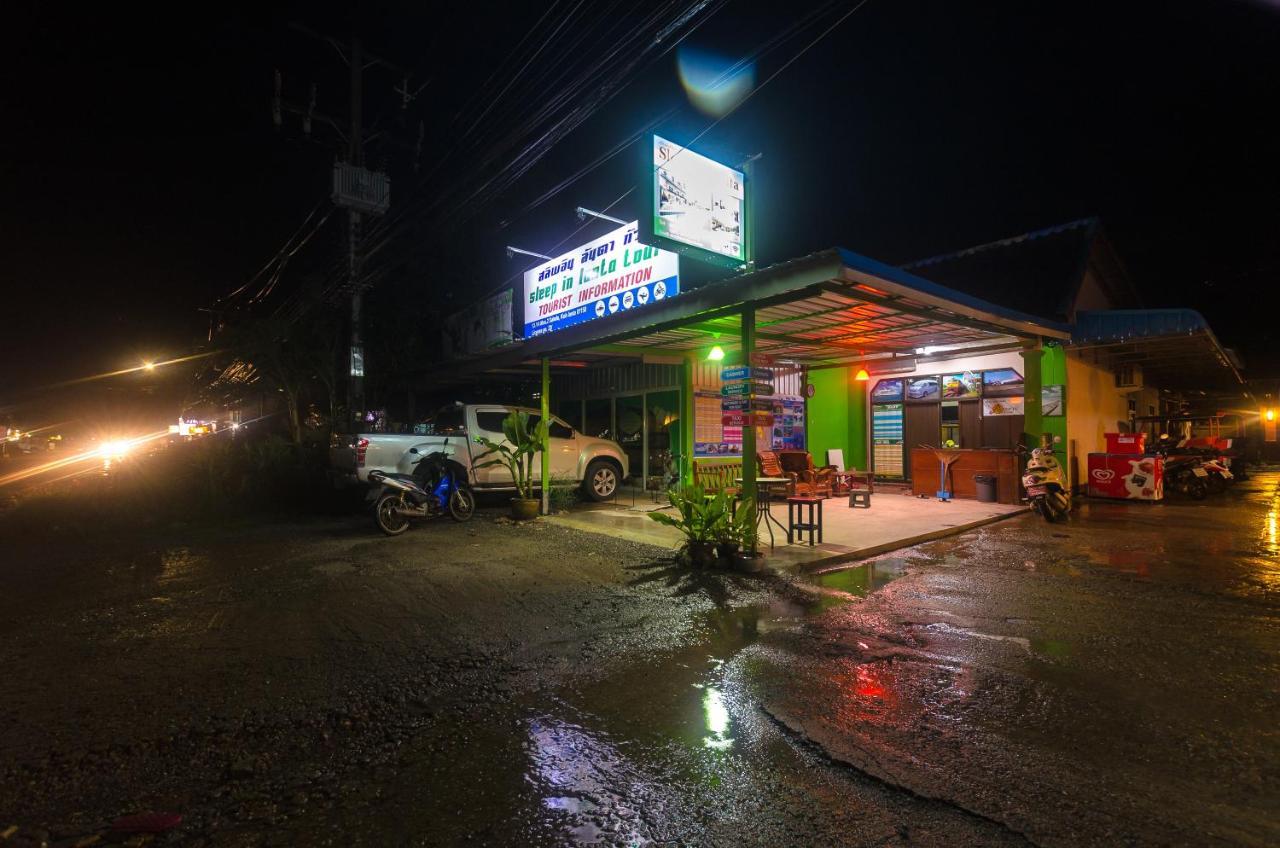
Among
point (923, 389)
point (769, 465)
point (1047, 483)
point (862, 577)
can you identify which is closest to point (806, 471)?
point (769, 465)

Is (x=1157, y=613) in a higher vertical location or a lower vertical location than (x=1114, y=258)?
lower

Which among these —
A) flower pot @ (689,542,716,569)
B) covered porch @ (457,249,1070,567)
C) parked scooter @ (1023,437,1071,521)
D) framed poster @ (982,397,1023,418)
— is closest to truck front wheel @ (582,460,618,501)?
covered porch @ (457,249,1070,567)

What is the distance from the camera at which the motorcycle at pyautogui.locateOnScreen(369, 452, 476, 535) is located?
380 inches

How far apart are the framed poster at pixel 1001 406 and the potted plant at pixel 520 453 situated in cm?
1047

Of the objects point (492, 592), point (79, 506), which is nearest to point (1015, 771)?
point (492, 592)

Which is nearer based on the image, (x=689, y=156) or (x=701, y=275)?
→ (x=689, y=156)

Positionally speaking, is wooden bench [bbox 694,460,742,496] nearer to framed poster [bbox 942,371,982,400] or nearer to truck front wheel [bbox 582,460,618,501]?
truck front wheel [bbox 582,460,618,501]

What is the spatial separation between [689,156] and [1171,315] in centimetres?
1002

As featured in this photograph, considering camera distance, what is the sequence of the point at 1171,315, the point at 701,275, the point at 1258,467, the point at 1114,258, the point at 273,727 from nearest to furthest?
1. the point at 273,727
2. the point at 1171,315
3. the point at 701,275
4. the point at 1114,258
5. the point at 1258,467

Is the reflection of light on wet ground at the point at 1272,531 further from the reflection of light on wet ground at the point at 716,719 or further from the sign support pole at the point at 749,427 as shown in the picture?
the reflection of light on wet ground at the point at 716,719

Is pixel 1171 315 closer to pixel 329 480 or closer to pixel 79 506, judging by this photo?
pixel 329 480

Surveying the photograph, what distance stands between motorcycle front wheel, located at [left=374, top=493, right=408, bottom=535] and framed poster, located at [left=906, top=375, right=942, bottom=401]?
41.4 feet

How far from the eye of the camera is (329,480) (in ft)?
42.2

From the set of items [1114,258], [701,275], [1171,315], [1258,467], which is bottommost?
[1258,467]
